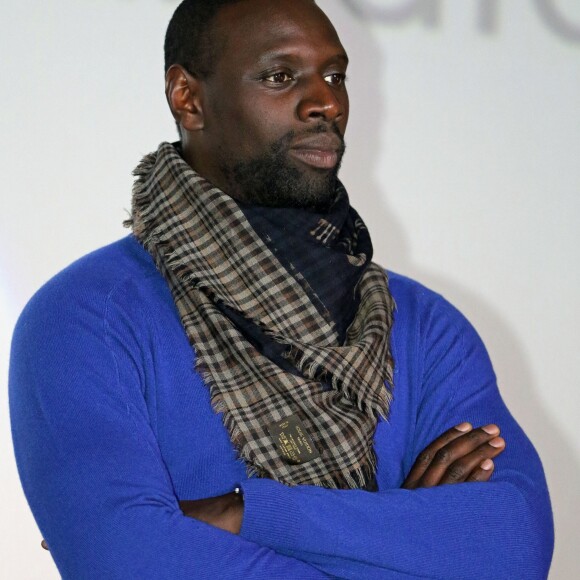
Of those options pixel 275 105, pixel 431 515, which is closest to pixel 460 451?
pixel 431 515

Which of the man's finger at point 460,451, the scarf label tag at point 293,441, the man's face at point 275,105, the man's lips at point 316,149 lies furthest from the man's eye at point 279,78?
the man's finger at point 460,451

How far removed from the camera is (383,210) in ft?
10.7

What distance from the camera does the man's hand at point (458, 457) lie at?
70.6 inches

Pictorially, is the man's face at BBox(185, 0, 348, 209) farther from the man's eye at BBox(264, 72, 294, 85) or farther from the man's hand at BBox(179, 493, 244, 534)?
the man's hand at BBox(179, 493, 244, 534)

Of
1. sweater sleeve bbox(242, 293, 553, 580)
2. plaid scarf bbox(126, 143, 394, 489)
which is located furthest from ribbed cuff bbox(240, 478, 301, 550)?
plaid scarf bbox(126, 143, 394, 489)

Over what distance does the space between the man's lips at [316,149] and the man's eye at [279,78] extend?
0.11 meters

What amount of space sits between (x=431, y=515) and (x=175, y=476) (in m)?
0.42

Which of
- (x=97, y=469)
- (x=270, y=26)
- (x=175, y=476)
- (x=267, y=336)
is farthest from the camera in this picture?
(x=270, y=26)

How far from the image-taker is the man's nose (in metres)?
1.92

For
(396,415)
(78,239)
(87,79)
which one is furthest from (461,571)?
(87,79)

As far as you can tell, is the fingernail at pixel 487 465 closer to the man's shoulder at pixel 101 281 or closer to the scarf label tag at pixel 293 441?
the scarf label tag at pixel 293 441

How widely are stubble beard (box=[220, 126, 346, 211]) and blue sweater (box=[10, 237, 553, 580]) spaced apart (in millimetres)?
225

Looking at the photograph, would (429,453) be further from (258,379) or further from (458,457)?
(258,379)

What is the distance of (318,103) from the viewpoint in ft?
6.31
